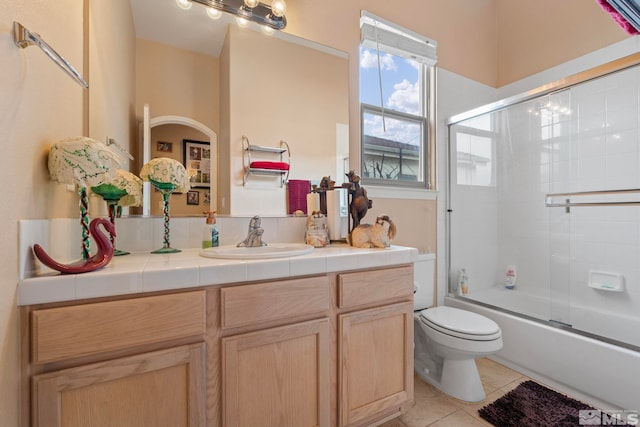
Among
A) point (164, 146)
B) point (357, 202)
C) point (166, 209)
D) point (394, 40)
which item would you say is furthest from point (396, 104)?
point (166, 209)

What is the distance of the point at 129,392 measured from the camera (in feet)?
2.64

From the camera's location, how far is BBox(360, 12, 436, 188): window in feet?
6.61

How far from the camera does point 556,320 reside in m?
1.90

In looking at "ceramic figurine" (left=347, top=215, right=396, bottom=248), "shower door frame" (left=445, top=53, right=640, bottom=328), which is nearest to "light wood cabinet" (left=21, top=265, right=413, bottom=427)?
"ceramic figurine" (left=347, top=215, right=396, bottom=248)

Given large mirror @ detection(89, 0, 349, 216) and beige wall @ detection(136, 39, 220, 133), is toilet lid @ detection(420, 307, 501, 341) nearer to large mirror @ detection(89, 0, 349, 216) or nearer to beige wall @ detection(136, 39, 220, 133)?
large mirror @ detection(89, 0, 349, 216)

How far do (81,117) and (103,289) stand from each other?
2.30 feet

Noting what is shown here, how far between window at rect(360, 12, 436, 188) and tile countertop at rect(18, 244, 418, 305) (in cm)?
102

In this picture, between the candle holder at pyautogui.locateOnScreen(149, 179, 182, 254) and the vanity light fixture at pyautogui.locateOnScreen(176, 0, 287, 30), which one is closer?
the candle holder at pyautogui.locateOnScreen(149, 179, 182, 254)

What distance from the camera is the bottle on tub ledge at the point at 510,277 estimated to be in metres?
2.41

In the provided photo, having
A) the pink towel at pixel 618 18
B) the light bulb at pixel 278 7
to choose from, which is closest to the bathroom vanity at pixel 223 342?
the pink towel at pixel 618 18

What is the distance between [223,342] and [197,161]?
85 cm

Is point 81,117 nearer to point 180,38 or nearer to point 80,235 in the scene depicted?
point 80,235

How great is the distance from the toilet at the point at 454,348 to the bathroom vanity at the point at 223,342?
1.22 ft

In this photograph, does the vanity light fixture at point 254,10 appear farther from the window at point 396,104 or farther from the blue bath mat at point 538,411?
the blue bath mat at point 538,411
